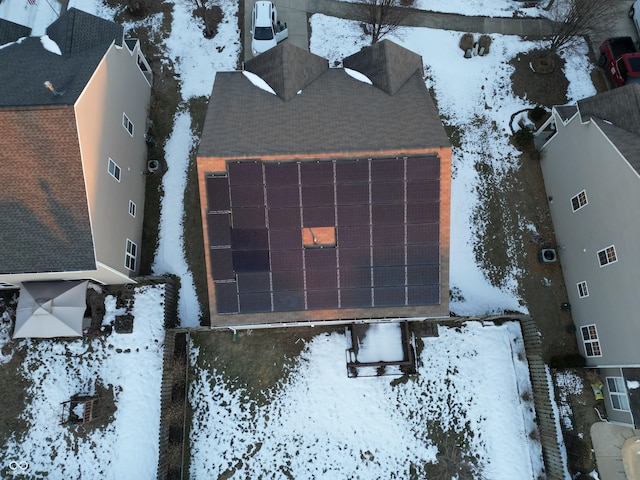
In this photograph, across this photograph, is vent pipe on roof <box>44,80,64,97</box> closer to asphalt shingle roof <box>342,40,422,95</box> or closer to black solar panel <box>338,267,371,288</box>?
asphalt shingle roof <box>342,40,422,95</box>

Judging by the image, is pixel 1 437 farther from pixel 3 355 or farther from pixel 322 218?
pixel 322 218

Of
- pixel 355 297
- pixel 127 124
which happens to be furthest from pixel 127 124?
pixel 355 297

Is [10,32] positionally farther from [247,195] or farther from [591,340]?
[591,340]

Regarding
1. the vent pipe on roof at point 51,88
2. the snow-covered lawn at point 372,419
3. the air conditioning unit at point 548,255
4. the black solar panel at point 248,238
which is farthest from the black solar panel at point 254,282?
the air conditioning unit at point 548,255

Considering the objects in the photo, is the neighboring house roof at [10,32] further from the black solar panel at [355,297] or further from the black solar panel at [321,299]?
the black solar panel at [355,297]

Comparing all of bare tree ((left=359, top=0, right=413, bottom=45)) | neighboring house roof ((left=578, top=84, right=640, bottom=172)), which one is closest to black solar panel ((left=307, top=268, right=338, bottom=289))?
neighboring house roof ((left=578, top=84, right=640, bottom=172))

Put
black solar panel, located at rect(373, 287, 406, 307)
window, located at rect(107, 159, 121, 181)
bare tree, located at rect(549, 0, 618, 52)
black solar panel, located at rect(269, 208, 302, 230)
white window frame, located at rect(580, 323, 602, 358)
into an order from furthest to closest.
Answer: bare tree, located at rect(549, 0, 618, 52)
white window frame, located at rect(580, 323, 602, 358)
window, located at rect(107, 159, 121, 181)
black solar panel, located at rect(373, 287, 406, 307)
black solar panel, located at rect(269, 208, 302, 230)

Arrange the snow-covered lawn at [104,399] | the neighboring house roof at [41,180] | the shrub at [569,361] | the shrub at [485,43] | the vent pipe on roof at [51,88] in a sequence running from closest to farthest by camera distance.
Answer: the vent pipe on roof at [51,88] < the neighboring house roof at [41,180] < the snow-covered lawn at [104,399] < the shrub at [569,361] < the shrub at [485,43]
